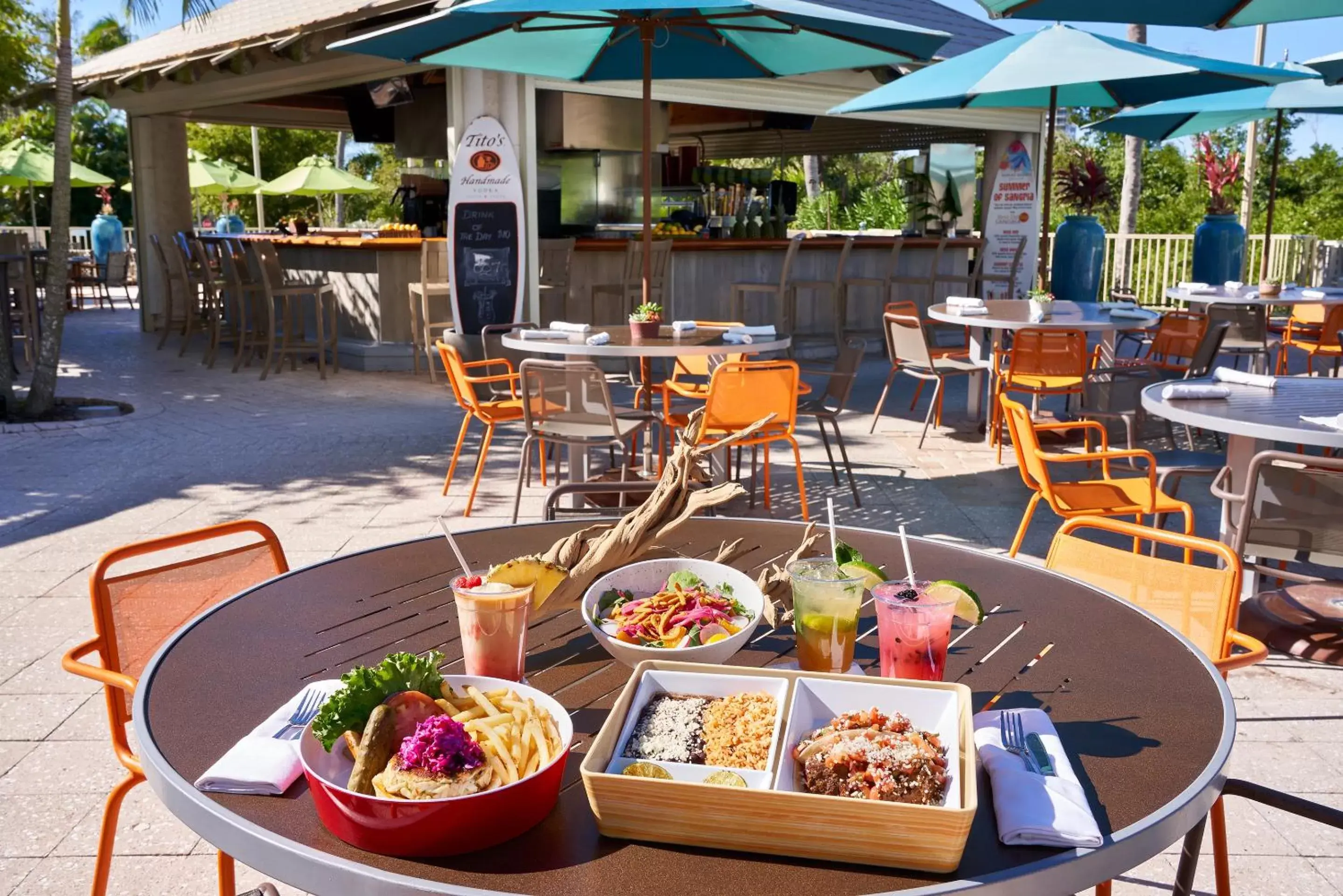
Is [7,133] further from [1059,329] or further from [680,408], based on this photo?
[1059,329]

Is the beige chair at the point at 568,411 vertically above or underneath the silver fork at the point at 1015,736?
underneath

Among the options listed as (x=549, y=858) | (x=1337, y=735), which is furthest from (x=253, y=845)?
(x=1337, y=735)

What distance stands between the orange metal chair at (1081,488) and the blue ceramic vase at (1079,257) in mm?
7191

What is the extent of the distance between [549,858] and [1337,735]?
2.61 m

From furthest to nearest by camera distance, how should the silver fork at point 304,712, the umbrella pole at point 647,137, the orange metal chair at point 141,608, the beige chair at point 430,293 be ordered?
1. the beige chair at point 430,293
2. the umbrella pole at point 647,137
3. the orange metal chair at point 141,608
4. the silver fork at point 304,712

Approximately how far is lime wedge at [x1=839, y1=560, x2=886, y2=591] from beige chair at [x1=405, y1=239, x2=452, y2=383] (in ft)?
23.7

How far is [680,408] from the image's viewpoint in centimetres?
688

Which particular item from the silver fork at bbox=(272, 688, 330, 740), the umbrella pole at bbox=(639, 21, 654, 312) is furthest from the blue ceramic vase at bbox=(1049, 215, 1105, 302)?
the silver fork at bbox=(272, 688, 330, 740)

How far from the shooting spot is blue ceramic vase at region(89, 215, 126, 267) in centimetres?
1872

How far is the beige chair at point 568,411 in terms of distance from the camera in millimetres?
4480

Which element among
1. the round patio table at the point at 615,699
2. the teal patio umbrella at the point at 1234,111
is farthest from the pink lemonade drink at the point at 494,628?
the teal patio umbrella at the point at 1234,111

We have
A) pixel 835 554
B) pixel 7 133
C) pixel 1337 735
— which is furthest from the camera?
pixel 7 133

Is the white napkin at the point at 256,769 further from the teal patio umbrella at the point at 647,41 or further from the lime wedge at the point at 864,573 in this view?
the teal patio umbrella at the point at 647,41

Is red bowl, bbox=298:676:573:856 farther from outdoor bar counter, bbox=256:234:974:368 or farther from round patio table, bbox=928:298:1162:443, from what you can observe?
outdoor bar counter, bbox=256:234:974:368
